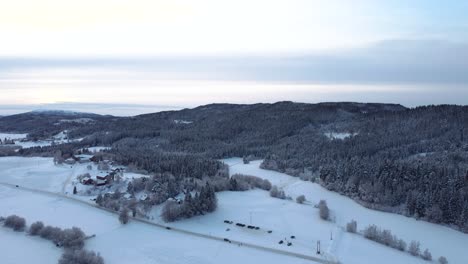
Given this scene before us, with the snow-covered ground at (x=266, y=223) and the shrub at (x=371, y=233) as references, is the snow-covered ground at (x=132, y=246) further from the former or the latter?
the shrub at (x=371, y=233)

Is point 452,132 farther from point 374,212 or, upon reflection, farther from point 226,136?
point 226,136

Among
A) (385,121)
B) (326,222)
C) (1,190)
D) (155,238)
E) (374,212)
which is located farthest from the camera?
(385,121)

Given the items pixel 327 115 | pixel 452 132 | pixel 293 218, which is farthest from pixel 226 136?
A: pixel 293 218

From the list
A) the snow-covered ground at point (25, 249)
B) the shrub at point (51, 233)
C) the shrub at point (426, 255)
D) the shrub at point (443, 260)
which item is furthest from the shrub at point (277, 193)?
the snow-covered ground at point (25, 249)

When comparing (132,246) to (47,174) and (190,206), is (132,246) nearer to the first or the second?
(190,206)

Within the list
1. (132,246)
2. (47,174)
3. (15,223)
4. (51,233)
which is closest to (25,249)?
(51,233)

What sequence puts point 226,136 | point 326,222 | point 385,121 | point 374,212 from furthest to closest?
point 226,136
point 385,121
point 374,212
point 326,222

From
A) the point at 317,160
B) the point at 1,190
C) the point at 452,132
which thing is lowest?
the point at 1,190
